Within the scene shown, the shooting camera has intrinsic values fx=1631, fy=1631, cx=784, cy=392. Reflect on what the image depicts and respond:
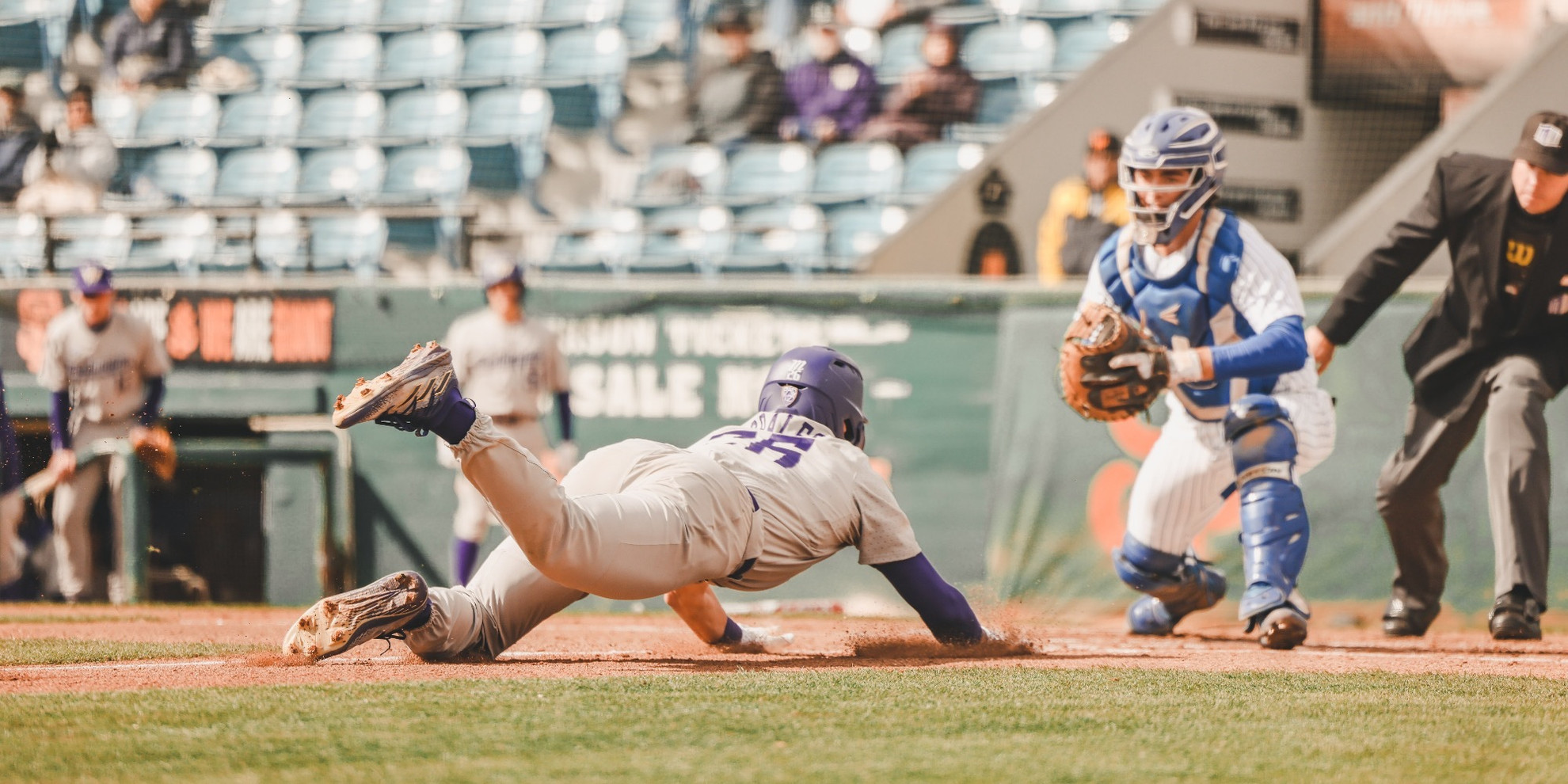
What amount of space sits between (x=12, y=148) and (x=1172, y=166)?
9.42 meters

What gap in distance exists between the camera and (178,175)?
1264 cm

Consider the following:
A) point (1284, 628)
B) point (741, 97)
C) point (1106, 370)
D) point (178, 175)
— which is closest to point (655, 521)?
point (1106, 370)

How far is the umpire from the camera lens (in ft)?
18.9

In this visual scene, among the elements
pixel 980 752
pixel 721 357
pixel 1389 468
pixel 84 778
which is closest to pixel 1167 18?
pixel 721 357

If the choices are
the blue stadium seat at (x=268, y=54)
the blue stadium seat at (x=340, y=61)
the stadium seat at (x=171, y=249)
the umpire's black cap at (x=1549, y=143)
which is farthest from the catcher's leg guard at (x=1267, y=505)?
the blue stadium seat at (x=268, y=54)

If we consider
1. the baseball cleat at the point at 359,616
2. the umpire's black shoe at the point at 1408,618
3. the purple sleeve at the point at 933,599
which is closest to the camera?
the baseball cleat at the point at 359,616

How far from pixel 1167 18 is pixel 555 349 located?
13.1 feet

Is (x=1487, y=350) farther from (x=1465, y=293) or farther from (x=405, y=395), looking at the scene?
(x=405, y=395)

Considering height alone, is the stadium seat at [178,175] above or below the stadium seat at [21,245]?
above

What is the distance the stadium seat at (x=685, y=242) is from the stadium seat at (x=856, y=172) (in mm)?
696

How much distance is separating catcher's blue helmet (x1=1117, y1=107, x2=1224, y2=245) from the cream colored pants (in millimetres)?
1959

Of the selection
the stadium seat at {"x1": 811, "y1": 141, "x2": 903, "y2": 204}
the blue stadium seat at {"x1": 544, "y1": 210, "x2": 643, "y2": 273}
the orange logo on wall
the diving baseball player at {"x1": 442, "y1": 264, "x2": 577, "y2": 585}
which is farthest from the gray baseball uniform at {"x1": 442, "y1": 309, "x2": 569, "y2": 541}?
the stadium seat at {"x1": 811, "y1": 141, "x2": 903, "y2": 204}

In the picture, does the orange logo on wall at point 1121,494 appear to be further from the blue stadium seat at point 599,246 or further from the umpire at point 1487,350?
the blue stadium seat at point 599,246

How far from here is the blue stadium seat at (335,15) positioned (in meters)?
13.8
